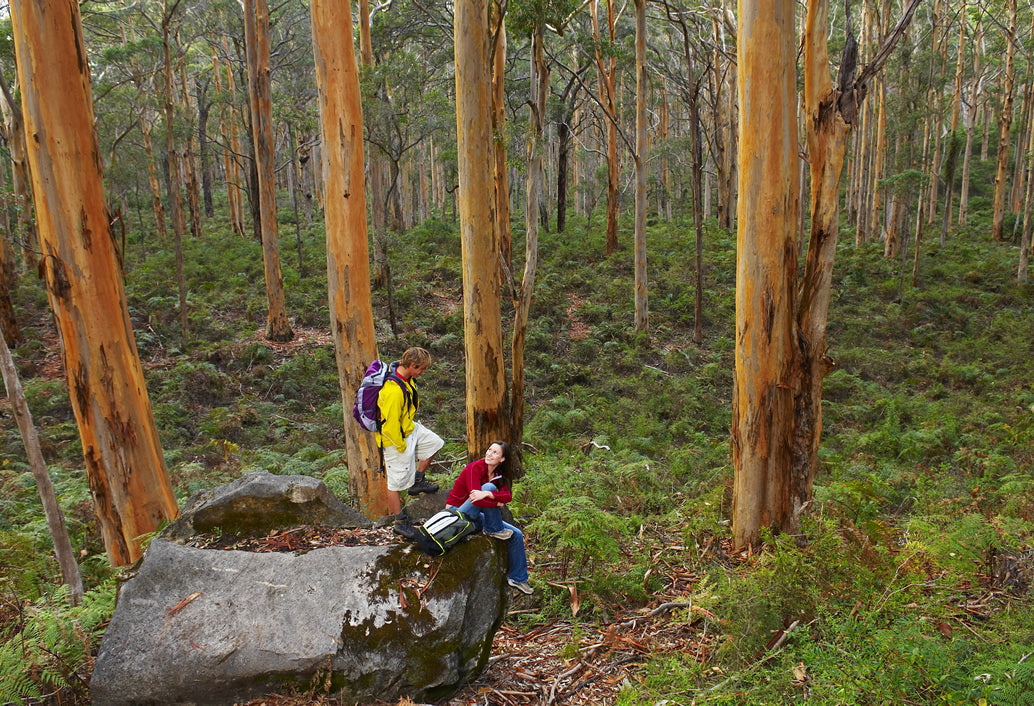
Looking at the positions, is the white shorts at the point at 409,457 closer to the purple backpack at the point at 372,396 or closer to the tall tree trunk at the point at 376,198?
the purple backpack at the point at 372,396

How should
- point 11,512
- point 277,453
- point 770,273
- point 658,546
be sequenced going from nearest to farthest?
point 770,273
point 658,546
point 11,512
point 277,453

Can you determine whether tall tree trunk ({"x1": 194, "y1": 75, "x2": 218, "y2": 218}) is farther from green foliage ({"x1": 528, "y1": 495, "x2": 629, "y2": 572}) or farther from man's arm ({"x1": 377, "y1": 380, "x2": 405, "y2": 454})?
green foliage ({"x1": 528, "y1": 495, "x2": 629, "y2": 572})

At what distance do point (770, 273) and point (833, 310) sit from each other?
1414 cm

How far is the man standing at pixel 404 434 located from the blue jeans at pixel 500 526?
1047 mm

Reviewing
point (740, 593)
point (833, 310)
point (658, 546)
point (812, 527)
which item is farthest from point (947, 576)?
point (833, 310)

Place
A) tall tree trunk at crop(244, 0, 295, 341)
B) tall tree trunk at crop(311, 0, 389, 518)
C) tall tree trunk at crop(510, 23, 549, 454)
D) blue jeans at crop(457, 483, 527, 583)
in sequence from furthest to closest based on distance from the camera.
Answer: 1. tall tree trunk at crop(244, 0, 295, 341)
2. tall tree trunk at crop(510, 23, 549, 454)
3. tall tree trunk at crop(311, 0, 389, 518)
4. blue jeans at crop(457, 483, 527, 583)

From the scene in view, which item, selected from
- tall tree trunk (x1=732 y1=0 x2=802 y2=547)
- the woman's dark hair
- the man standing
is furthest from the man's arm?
tall tree trunk (x1=732 y1=0 x2=802 y2=547)

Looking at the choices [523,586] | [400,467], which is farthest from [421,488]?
[523,586]

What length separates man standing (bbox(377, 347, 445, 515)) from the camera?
512 cm

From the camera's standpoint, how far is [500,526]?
4.31 meters

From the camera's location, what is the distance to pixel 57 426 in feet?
34.1

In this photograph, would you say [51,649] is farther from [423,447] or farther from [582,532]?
[582,532]

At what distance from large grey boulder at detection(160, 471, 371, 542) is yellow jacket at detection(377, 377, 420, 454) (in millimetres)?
730

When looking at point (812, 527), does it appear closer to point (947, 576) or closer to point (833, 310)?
point (947, 576)
